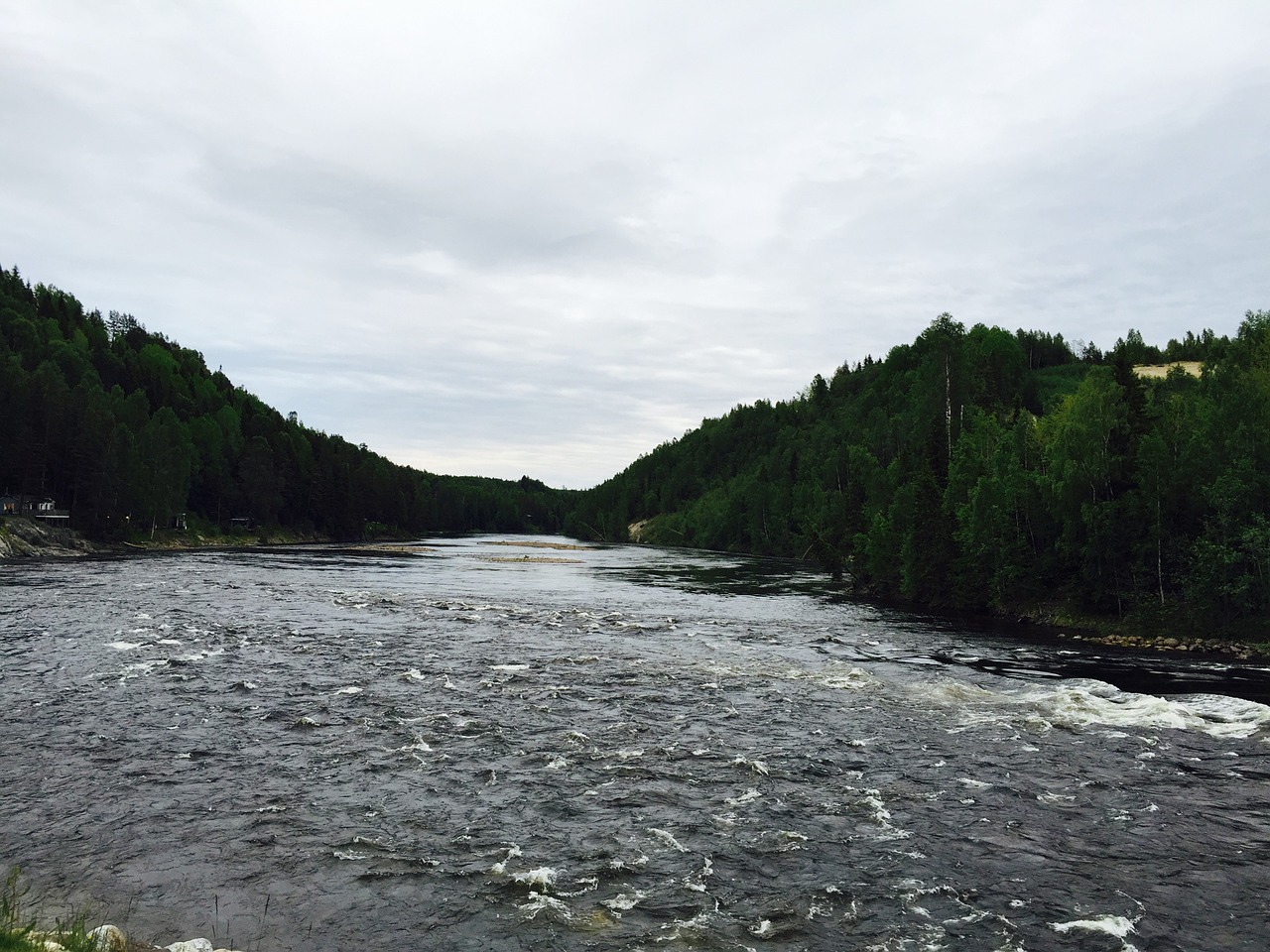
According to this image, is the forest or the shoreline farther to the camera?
the forest

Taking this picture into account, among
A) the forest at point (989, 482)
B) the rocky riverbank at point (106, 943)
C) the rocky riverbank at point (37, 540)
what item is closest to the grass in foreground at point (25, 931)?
the rocky riverbank at point (106, 943)

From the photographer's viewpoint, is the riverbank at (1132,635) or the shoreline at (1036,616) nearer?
the riverbank at (1132,635)

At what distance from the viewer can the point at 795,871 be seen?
15.2 m

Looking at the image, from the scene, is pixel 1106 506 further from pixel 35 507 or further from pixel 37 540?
pixel 35 507

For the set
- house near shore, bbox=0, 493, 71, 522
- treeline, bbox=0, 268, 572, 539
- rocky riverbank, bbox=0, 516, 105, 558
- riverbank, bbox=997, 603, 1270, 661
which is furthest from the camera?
treeline, bbox=0, 268, 572, 539

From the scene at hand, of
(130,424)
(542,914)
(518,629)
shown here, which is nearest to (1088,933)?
(542,914)

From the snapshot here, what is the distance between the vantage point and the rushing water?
527 inches

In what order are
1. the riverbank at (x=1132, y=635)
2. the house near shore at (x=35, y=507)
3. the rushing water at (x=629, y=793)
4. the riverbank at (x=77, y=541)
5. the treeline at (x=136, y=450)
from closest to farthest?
the rushing water at (x=629, y=793) → the riverbank at (x=1132, y=635) → the riverbank at (x=77, y=541) → the house near shore at (x=35, y=507) → the treeline at (x=136, y=450)

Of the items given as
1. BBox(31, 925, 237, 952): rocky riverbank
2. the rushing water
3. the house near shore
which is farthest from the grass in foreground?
the house near shore

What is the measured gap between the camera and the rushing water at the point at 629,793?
13398 mm

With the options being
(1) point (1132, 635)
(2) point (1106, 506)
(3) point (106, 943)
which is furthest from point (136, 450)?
(3) point (106, 943)

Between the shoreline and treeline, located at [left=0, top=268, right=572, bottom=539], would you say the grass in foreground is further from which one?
treeline, located at [left=0, top=268, right=572, bottom=539]

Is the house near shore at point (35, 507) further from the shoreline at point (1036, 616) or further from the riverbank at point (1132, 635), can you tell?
the riverbank at point (1132, 635)

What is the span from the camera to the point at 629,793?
753 inches
